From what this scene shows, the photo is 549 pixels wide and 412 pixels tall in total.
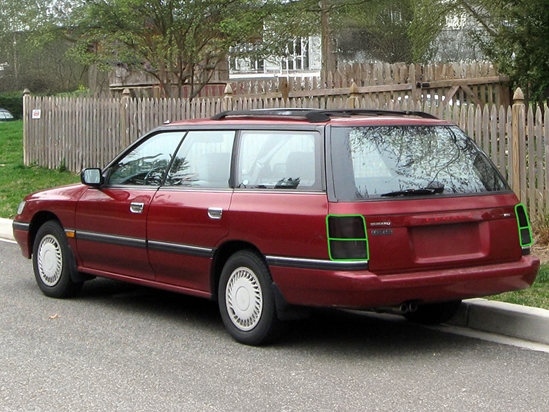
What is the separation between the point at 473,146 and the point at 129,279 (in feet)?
9.91

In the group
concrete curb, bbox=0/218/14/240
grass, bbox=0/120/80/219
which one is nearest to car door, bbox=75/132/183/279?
concrete curb, bbox=0/218/14/240

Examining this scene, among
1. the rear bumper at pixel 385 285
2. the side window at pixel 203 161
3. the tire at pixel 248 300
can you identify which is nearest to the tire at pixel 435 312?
the rear bumper at pixel 385 285

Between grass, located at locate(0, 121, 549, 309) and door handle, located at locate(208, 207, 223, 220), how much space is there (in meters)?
2.42

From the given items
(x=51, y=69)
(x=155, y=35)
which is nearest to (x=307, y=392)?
(x=155, y=35)

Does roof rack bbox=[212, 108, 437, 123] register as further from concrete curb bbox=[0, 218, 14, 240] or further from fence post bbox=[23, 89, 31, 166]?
fence post bbox=[23, 89, 31, 166]

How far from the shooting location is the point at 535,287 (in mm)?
8086

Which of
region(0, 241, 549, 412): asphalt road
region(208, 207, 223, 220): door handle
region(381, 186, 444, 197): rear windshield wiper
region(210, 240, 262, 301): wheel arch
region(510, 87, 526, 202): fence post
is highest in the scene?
region(510, 87, 526, 202): fence post

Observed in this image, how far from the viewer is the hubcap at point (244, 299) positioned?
6684mm

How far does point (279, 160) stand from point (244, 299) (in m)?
1.03

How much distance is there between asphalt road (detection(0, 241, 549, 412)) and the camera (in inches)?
213

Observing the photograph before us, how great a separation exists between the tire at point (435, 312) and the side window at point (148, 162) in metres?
2.34

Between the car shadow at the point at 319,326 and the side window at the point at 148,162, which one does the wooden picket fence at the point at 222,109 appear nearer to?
the car shadow at the point at 319,326

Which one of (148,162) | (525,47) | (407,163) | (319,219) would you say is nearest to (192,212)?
(148,162)

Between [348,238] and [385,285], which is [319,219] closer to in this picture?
[348,238]
